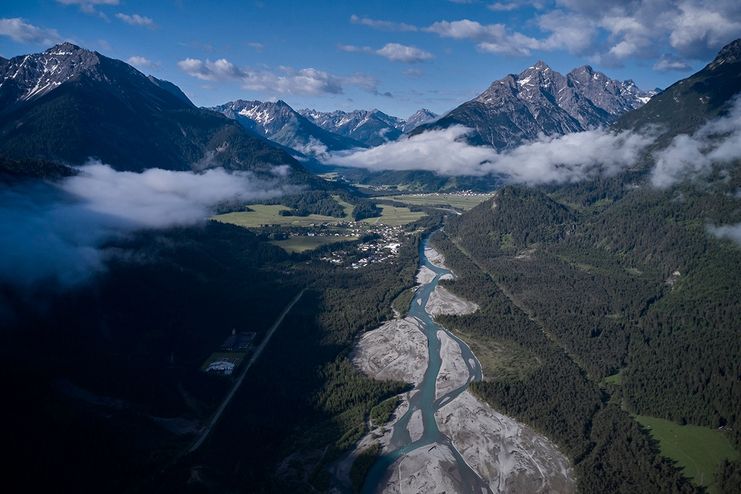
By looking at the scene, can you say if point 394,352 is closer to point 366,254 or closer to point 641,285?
point 641,285

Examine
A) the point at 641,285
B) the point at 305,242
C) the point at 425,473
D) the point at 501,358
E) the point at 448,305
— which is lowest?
the point at 425,473

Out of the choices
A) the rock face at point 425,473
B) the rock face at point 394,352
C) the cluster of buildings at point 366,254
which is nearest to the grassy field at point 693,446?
the rock face at point 425,473

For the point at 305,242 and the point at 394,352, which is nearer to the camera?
the point at 394,352

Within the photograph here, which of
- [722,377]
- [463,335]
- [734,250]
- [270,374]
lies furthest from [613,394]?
[734,250]

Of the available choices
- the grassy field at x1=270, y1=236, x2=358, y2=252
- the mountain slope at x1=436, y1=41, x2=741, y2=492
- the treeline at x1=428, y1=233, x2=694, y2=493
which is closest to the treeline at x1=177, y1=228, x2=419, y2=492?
the treeline at x1=428, y1=233, x2=694, y2=493

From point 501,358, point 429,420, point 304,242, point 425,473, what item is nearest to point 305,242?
point 304,242

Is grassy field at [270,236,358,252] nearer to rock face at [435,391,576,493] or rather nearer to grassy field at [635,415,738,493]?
rock face at [435,391,576,493]

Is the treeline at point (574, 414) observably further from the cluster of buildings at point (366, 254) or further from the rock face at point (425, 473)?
the cluster of buildings at point (366, 254)
